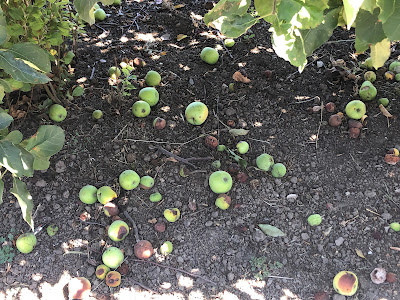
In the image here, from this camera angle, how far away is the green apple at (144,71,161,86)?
3566 mm

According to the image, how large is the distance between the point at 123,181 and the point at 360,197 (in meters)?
1.85

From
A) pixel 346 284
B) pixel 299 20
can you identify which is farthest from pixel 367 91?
pixel 299 20

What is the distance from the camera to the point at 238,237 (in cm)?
278

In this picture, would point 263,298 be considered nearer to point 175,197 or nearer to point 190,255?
point 190,255

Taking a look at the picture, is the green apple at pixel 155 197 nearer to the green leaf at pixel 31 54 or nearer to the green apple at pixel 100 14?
the green leaf at pixel 31 54

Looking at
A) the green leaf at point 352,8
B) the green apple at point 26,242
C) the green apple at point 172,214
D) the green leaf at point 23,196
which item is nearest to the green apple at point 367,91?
the green apple at point 172,214

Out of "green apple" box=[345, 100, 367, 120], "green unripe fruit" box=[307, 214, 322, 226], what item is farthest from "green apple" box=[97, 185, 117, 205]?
"green apple" box=[345, 100, 367, 120]

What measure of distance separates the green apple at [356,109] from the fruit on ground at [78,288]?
2.50 meters

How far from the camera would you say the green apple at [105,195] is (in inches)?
111

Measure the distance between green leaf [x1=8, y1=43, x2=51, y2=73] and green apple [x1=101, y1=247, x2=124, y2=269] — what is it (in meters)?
1.29

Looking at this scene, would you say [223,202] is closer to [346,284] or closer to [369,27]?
[346,284]

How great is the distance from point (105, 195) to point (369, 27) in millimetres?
2073

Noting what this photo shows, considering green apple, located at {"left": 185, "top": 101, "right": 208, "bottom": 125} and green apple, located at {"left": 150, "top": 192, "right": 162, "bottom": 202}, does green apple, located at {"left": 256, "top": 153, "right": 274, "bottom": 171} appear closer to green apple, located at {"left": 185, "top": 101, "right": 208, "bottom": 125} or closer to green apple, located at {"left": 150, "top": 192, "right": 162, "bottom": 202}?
green apple, located at {"left": 185, "top": 101, "right": 208, "bottom": 125}

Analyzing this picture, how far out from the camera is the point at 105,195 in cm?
283
